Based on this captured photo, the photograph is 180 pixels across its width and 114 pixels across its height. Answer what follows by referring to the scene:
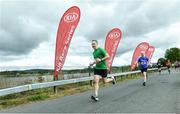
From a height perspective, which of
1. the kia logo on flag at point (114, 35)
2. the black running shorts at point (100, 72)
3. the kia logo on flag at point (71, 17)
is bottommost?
the black running shorts at point (100, 72)

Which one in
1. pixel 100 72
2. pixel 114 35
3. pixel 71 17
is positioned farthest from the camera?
pixel 114 35

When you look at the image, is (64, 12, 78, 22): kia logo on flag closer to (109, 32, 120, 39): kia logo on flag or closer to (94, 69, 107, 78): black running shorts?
(94, 69, 107, 78): black running shorts

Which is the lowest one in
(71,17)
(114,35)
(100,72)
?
(100,72)

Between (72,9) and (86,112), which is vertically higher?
Result: (72,9)

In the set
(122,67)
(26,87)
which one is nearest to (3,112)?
(26,87)

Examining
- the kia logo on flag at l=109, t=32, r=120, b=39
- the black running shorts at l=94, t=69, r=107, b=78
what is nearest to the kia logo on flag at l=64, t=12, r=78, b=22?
the black running shorts at l=94, t=69, r=107, b=78

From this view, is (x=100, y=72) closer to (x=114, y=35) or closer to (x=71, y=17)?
(x=71, y=17)

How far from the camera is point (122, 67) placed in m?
31.6

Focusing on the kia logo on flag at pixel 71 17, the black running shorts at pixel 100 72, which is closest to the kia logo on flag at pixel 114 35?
the kia logo on flag at pixel 71 17

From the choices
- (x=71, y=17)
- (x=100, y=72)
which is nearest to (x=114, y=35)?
(x=71, y=17)

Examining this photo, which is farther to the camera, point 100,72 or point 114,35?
point 114,35

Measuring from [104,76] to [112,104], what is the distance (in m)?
1.57

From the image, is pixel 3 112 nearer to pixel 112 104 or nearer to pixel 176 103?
pixel 112 104

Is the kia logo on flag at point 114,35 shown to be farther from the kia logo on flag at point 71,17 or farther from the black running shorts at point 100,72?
the black running shorts at point 100,72
